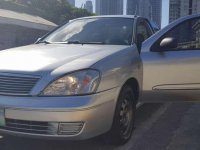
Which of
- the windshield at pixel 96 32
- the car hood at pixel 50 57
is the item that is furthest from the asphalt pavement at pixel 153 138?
the windshield at pixel 96 32

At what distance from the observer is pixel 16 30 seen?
711 inches

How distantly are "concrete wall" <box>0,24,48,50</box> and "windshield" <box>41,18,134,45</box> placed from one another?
416 inches

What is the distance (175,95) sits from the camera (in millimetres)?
5895

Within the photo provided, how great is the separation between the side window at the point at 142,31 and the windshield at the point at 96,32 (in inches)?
5.7

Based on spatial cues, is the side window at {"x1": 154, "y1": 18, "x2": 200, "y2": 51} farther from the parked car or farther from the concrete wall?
the concrete wall

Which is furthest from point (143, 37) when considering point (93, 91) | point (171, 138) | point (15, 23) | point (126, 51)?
point (15, 23)

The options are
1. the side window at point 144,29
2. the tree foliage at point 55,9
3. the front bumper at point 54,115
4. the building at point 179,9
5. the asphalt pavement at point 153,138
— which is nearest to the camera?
the front bumper at point 54,115

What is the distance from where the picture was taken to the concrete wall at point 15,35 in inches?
669

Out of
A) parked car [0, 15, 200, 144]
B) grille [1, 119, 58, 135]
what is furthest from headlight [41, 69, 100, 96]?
grille [1, 119, 58, 135]

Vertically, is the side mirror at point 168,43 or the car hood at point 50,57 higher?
the side mirror at point 168,43

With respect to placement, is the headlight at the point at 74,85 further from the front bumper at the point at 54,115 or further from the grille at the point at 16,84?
the grille at the point at 16,84

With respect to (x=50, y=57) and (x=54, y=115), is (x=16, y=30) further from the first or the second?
(x=54, y=115)

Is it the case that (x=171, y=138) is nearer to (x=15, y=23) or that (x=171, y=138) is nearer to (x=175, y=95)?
(x=175, y=95)

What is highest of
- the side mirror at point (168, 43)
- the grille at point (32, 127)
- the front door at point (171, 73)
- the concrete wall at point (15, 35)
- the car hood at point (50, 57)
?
the side mirror at point (168, 43)
